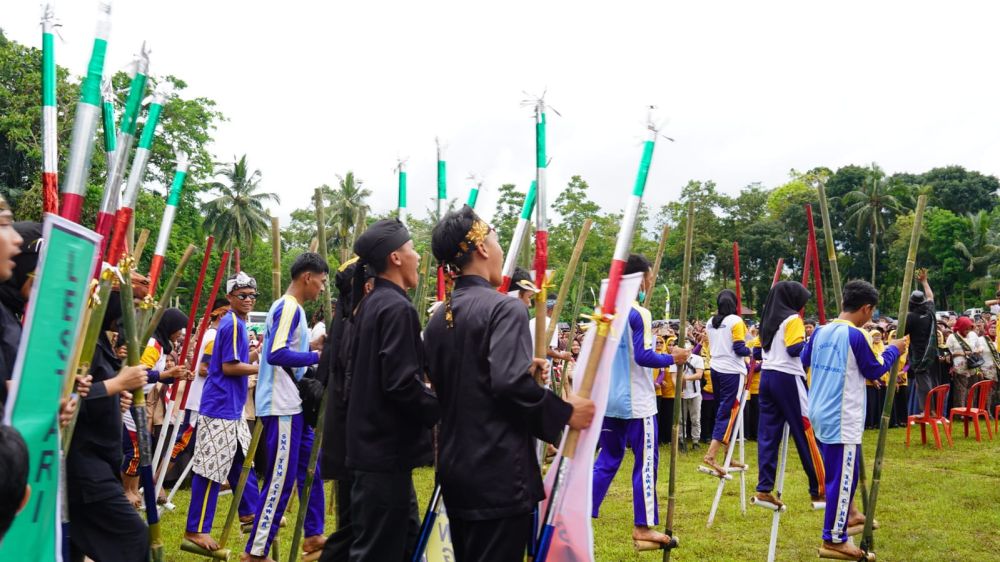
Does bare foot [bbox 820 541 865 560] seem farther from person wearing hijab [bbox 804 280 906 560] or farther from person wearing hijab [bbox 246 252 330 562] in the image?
person wearing hijab [bbox 246 252 330 562]

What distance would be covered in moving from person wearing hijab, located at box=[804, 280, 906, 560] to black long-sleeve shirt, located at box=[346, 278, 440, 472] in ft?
11.6

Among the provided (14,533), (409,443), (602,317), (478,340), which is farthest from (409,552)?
(14,533)

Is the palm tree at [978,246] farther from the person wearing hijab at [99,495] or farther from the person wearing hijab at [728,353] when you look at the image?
the person wearing hijab at [99,495]

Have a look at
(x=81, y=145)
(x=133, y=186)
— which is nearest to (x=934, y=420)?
(x=133, y=186)

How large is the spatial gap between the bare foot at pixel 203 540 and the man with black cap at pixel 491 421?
3.18 metres

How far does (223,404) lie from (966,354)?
13.6 meters

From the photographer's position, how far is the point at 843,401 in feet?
19.4

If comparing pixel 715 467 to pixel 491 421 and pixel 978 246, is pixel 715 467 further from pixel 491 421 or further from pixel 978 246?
pixel 978 246

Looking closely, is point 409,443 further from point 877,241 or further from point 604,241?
point 877,241

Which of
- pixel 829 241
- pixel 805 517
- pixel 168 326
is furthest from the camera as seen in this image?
pixel 805 517

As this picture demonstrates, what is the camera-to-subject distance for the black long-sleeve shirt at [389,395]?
3.52m

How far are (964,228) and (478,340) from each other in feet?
186

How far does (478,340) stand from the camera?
3348 millimetres

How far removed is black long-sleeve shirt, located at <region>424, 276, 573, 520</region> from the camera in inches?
125
